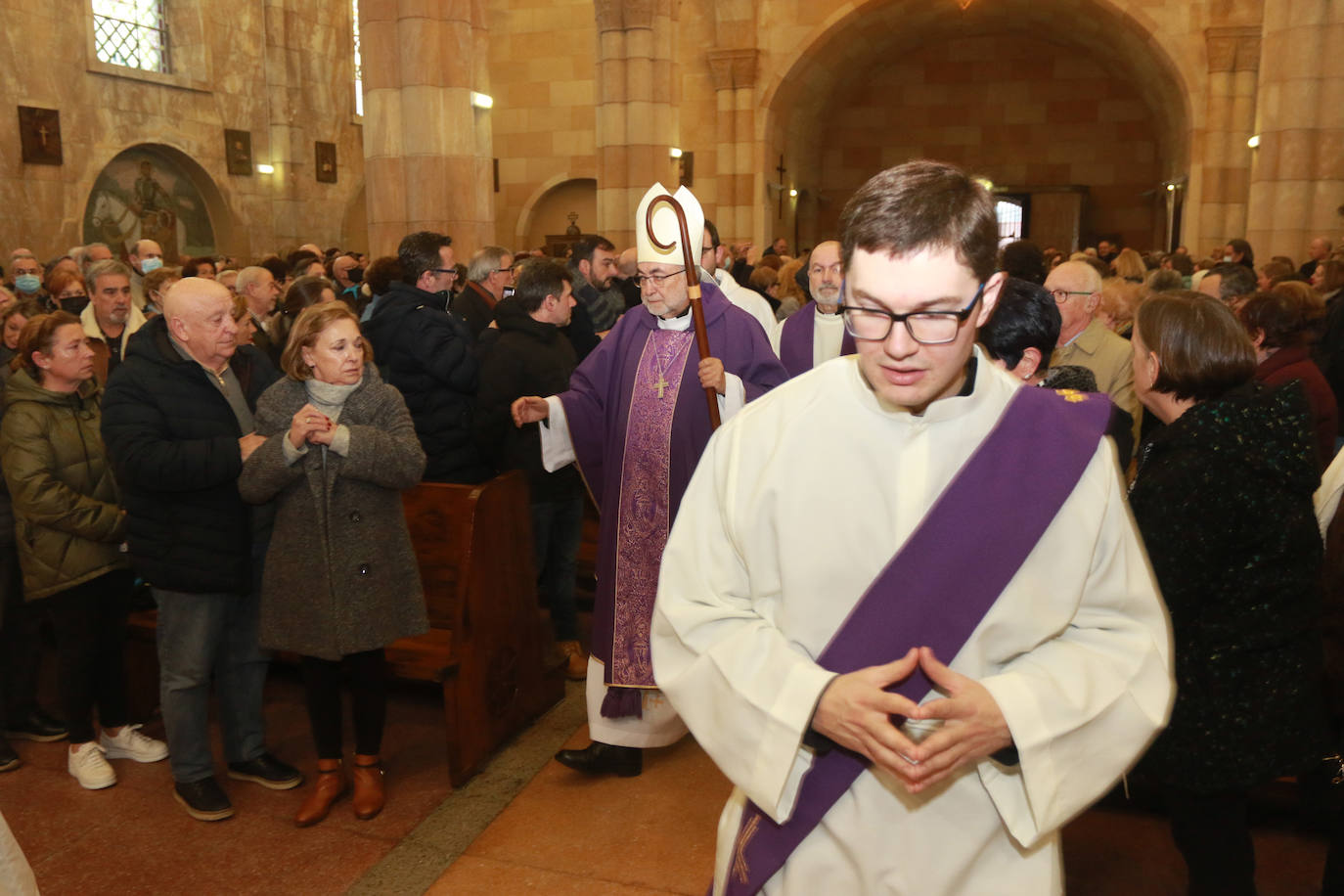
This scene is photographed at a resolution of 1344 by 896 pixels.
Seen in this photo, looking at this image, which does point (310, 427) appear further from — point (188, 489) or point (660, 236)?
point (660, 236)

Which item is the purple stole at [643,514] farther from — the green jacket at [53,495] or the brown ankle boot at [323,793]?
the green jacket at [53,495]

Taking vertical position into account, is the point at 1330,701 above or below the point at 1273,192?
below

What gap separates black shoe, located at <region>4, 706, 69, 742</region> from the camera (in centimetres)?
404

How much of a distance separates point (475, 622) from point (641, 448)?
0.83 meters

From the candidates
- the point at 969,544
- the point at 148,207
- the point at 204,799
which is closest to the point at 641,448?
the point at 204,799

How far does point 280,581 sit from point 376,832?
0.85 m

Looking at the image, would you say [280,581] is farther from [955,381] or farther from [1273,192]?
[1273,192]

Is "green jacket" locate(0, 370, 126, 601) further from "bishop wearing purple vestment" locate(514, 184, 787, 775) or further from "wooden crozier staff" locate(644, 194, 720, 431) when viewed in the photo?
"wooden crozier staff" locate(644, 194, 720, 431)

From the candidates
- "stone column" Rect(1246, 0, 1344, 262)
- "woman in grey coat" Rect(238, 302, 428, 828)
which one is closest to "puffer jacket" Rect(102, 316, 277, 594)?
"woman in grey coat" Rect(238, 302, 428, 828)

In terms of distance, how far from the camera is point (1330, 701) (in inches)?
110

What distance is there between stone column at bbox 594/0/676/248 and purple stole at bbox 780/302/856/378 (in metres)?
6.80

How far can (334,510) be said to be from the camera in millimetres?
3250

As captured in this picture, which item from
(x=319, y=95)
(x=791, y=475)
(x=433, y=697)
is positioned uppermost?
(x=319, y=95)

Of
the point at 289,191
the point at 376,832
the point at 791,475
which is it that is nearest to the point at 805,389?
the point at 791,475
